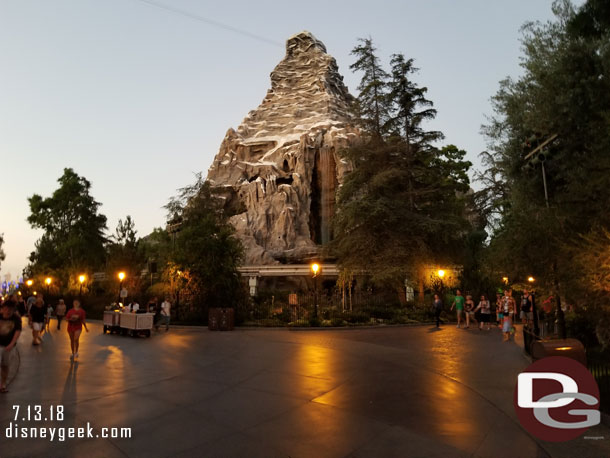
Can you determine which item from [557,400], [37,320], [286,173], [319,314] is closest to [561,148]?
[557,400]

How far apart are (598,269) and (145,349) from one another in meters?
13.4

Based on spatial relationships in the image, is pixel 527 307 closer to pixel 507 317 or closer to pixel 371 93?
pixel 507 317

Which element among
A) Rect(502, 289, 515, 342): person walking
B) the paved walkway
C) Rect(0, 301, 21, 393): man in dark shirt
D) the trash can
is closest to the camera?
the paved walkway

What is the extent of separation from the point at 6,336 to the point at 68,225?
5081 cm

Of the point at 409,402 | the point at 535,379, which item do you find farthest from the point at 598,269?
the point at 409,402

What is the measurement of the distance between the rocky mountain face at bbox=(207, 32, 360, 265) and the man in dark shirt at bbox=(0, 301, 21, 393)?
37.0 meters

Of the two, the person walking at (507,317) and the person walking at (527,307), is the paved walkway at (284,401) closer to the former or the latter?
the person walking at (507,317)

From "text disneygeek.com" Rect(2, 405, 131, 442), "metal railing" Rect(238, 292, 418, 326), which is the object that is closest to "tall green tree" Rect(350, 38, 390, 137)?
"metal railing" Rect(238, 292, 418, 326)

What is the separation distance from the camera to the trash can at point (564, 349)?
717 centimetres

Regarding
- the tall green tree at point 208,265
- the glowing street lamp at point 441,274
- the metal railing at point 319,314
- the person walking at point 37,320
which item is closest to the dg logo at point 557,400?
the metal railing at point 319,314

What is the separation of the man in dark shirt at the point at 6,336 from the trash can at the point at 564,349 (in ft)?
33.4

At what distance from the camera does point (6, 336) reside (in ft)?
26.2

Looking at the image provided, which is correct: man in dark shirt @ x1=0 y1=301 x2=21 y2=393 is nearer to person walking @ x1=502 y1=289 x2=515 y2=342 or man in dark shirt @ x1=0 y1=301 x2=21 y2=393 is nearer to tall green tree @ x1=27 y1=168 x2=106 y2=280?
person walking @ x1=502 y1=289 x2=515 y2=342

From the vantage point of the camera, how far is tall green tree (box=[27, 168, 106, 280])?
154 ft
